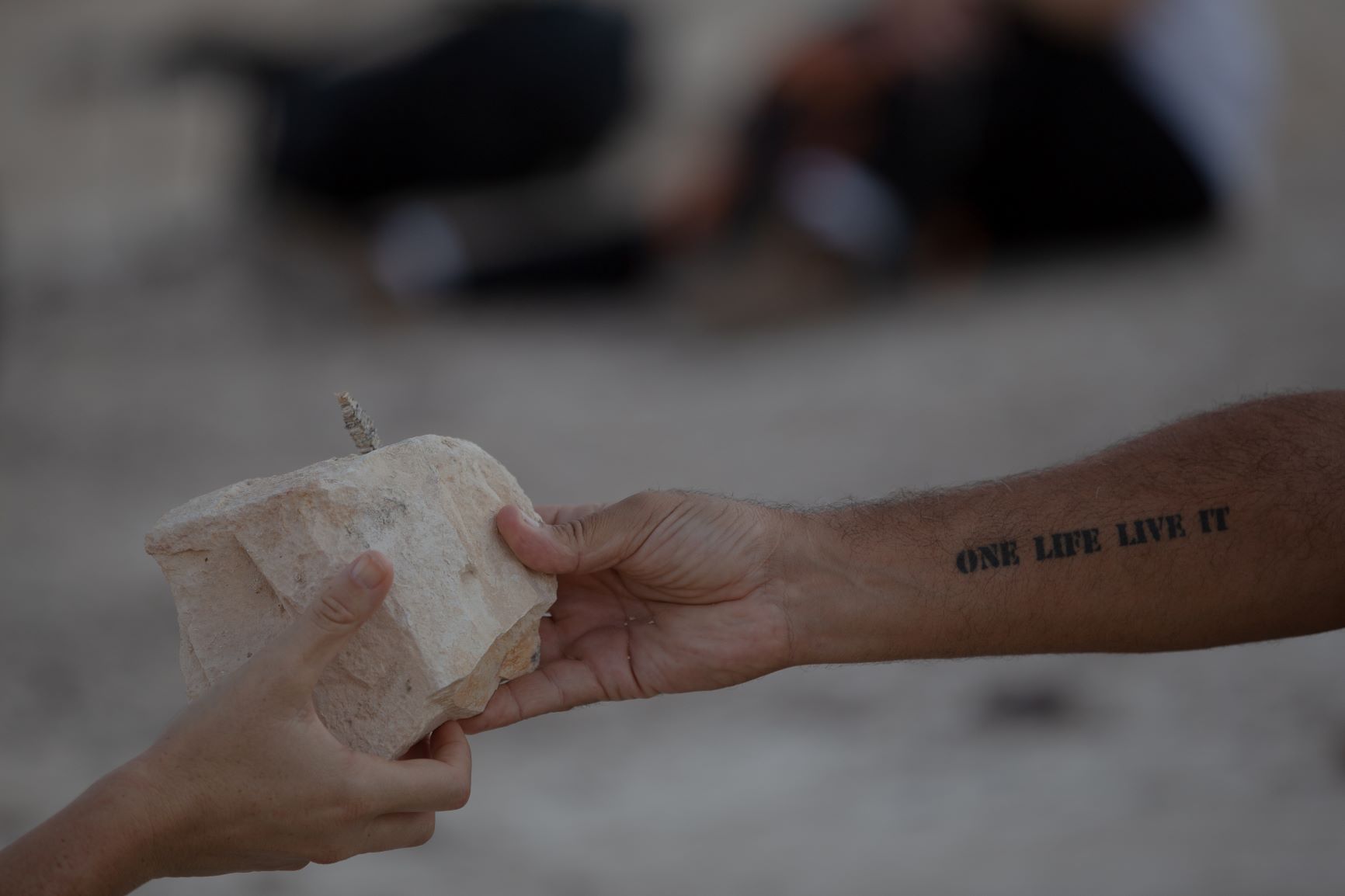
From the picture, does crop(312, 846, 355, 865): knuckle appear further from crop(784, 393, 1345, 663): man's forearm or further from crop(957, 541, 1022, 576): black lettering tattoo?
crop(957, 541, 1022, 576): black lettering tattoo

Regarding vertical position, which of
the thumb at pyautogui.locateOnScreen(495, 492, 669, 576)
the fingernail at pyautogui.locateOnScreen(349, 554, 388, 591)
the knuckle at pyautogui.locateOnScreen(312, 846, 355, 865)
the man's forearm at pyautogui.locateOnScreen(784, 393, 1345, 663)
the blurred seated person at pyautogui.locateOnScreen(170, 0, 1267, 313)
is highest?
the blurred seated person at pyautogui.locateOnScreen(170, 0, 1267, 313)

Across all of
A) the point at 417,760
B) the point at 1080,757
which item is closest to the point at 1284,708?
the point at 1080,757

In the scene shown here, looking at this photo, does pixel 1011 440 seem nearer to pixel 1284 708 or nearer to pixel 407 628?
Result: pixel 1284 708

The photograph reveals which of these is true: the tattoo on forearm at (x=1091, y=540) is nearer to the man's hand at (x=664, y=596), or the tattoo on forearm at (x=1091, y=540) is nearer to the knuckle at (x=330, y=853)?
the man's hand at (x=664, y=596)

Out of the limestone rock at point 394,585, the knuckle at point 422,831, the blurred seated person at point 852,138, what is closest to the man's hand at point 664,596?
the limestone rock at point 394,585

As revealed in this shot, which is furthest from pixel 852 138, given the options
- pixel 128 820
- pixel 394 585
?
pixel 128 820

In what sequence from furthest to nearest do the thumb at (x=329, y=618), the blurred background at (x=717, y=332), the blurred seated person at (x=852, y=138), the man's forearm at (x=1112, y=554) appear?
the blurred seated person at (x=852, y=138) → the blurred background at (x=717, y=332) → the man's forearm at (x=1112, y=554) → the thumb at (x=329, y=618)

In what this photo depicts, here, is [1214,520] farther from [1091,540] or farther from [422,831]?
[422,831]

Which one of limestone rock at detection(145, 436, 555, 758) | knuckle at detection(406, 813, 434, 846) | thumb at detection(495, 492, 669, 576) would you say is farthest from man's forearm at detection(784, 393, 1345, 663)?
knuckle at detection(406, 813, 434, 846)
